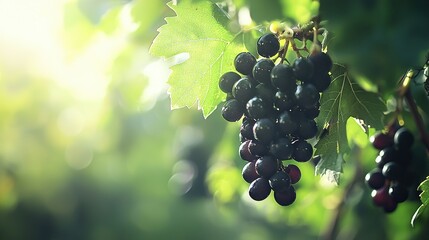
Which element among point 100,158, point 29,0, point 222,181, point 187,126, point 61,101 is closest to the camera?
point 222,181

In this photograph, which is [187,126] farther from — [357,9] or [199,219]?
[199,219]

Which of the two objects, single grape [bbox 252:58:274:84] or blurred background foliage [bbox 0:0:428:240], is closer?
single grape [bbox 252:58:274:84]

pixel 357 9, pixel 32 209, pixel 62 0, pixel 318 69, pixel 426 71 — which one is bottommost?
pixel 32 209

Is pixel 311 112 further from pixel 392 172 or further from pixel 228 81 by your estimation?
pixel 392 172

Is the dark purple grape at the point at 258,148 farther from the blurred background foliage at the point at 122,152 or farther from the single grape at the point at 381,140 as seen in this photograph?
the single grape at the point at 381,140

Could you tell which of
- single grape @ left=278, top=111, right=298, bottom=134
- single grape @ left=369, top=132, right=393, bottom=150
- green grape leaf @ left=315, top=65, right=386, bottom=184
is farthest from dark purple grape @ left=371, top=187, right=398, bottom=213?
single grape @ left=278, top=111, right=298, bottom=134

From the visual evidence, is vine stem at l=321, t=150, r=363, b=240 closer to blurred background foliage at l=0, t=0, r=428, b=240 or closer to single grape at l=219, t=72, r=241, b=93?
blurred background foliage at l=0, t=0, r=428, b=240

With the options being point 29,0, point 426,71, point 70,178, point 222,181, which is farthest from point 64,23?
point 70,178
